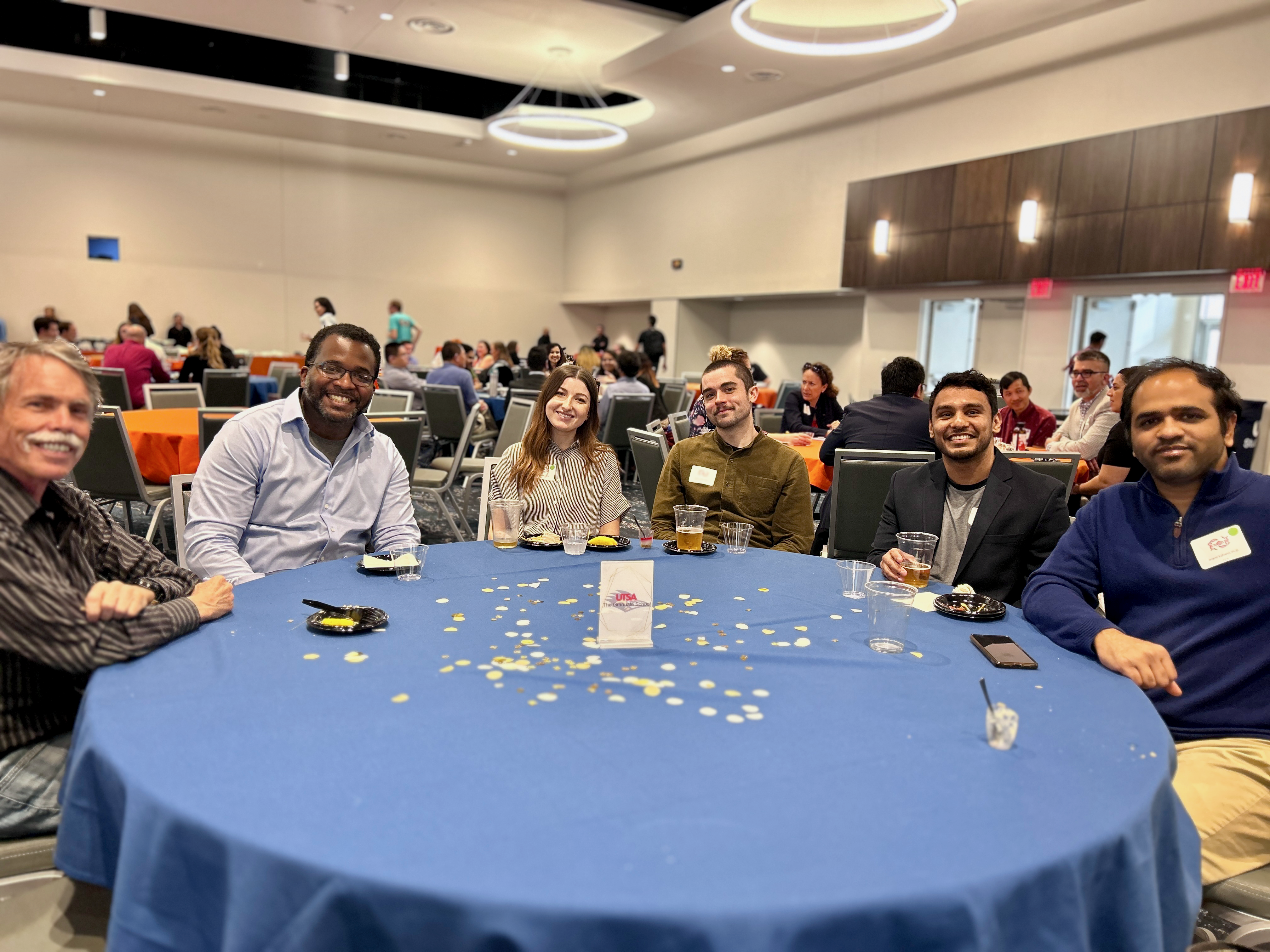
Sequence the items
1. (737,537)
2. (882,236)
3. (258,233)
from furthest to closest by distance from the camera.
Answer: (258,233), (882,236), (737,537)

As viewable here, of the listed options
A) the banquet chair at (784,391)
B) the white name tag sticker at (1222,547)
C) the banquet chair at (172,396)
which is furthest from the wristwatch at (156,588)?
the banquet chair at (784,391)

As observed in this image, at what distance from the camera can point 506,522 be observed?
2332mm

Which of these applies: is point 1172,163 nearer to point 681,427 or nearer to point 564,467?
point 681,427

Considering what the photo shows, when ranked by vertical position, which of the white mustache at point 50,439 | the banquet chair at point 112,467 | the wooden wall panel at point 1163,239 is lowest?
the banquet chair at point 112,467

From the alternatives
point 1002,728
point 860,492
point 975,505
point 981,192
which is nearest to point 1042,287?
point 981,192

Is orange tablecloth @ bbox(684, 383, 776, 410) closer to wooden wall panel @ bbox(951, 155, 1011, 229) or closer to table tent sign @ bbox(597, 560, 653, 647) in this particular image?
wooden wall panel @ bbox(951, 155, 1011, 229)

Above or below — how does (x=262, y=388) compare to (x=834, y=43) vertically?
below

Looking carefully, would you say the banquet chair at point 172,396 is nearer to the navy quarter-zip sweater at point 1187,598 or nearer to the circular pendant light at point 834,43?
the navy quarter-zip sweater at point 1187,598

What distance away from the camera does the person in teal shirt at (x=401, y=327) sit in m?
13.8

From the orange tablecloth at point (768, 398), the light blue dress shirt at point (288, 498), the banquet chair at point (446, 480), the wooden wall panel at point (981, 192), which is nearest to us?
the light blue dress shirt at point (288, 498)

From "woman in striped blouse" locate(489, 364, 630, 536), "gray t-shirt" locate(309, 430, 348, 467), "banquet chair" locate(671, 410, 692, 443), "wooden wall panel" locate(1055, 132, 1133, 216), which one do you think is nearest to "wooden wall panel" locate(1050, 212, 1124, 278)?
"wooden wall panel" locate(1055, 132, 1133, 216)

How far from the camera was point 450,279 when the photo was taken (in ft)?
56.0

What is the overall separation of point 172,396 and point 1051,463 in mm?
5389

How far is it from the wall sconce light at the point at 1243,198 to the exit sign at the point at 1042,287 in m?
1.92
